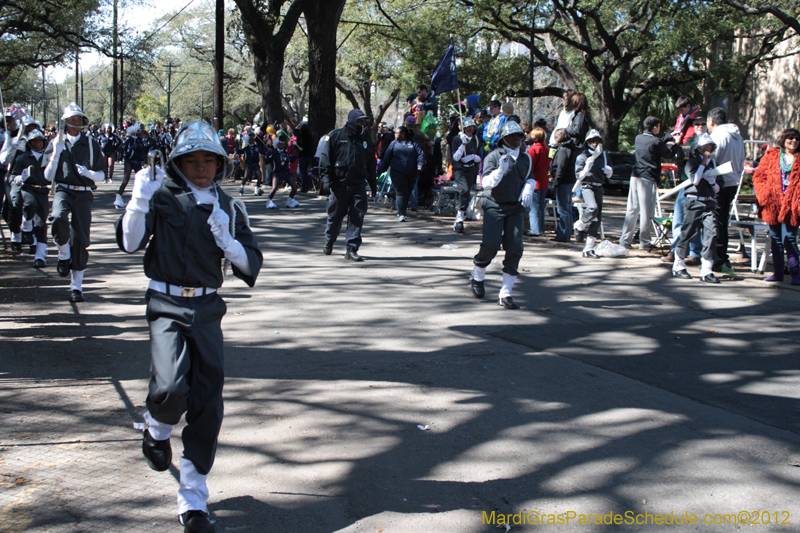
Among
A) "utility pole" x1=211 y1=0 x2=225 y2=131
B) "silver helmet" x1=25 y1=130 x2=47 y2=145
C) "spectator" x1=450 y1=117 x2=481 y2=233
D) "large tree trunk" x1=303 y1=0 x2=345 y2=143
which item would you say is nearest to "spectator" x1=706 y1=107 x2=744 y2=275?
"spectator" x1=450 y1=117 x2=481 y2=233

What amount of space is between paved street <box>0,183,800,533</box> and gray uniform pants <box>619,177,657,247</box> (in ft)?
7.89

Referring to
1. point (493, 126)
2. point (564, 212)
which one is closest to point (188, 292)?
point (564, 212)

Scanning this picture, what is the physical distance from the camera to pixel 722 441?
455 cm

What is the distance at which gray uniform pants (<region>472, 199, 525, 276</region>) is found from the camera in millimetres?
8039

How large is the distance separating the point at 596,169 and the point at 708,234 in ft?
8.00

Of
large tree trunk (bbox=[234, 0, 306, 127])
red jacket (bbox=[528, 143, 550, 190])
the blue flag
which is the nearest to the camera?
red jacket (bbox=[528, 143, 550, 190])

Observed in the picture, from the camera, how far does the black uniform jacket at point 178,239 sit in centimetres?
347

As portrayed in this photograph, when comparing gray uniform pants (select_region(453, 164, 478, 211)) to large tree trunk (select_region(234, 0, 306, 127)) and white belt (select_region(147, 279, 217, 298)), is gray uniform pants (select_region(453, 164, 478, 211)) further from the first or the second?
large tree trunk (select_region(234, 0, 306, 127))

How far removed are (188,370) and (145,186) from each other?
89 cm

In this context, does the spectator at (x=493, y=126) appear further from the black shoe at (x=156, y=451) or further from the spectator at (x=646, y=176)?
the black shoe at (x=156, y=451)

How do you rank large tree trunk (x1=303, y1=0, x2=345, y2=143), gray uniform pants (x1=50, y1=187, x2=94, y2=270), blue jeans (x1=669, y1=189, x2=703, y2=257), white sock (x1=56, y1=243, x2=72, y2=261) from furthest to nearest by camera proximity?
large tree trunk (x1=303, y1=0, x2=345, y2=143), blue jeans (x1=669, y1=189, x2=703, y2=257), white sock (x1=56, y1=243, x2=72, y2=261), gray uniform pants (x1=50, y1=187, x2=94, y2=270)

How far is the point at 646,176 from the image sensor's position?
1130cm

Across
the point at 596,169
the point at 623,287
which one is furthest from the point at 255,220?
the point at 623,287

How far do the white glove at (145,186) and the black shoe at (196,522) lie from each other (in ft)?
4.85
